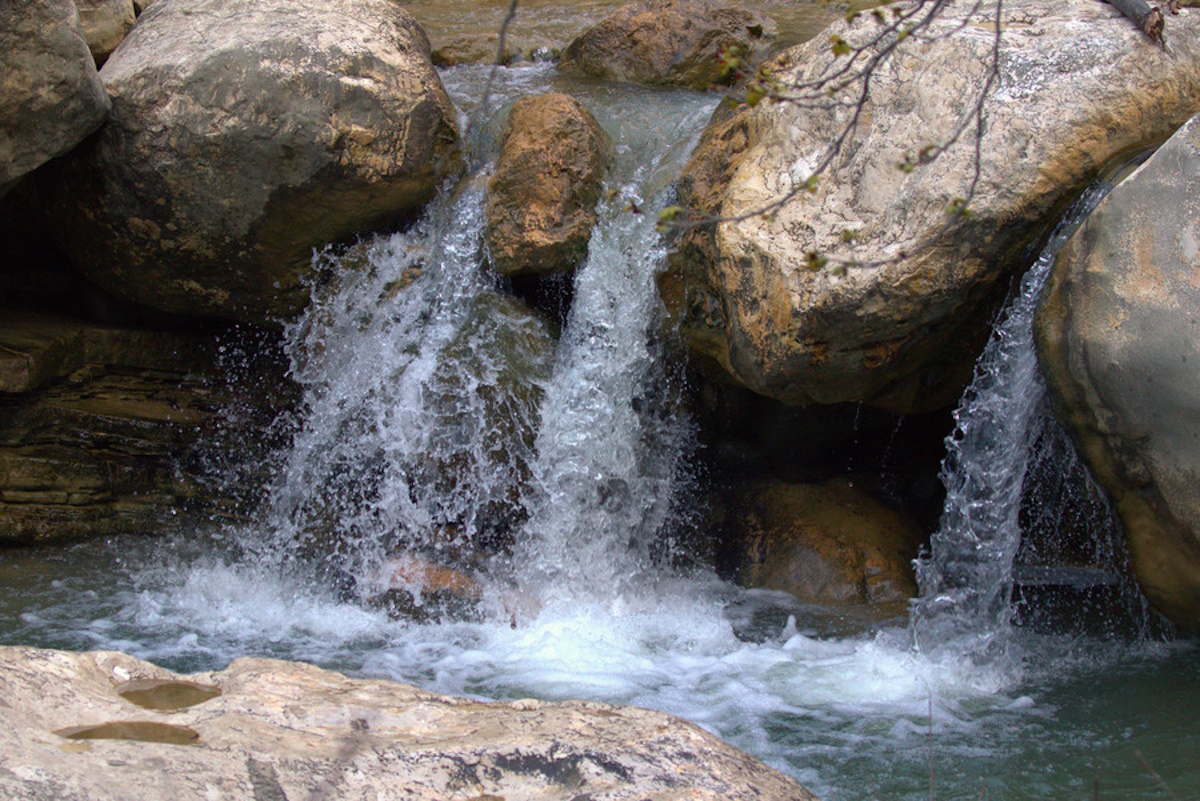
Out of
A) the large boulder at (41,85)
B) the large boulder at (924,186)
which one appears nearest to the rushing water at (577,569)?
the large boulder at (924,186)

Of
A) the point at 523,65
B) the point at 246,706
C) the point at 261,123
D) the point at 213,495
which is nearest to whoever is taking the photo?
the point at 246,706

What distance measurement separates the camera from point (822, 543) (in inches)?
208

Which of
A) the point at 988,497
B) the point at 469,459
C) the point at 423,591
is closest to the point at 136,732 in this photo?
the point at 423,591

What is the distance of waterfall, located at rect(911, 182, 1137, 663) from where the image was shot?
4062 mm

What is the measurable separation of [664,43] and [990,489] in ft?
13.4

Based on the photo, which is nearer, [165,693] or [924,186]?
[165,693]

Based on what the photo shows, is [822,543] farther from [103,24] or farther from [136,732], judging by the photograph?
[103,24]

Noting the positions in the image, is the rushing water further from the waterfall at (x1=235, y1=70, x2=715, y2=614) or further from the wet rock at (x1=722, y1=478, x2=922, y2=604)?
the wet rock at (x1=722, y1=478, x2=922, y2=604)

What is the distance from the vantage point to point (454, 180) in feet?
18.3

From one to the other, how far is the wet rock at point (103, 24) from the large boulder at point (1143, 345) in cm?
548

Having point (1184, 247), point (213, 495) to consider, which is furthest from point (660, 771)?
point (213, 495)

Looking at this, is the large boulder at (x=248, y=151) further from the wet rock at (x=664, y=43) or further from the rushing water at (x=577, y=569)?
the wet rock at (x=664, y=43)

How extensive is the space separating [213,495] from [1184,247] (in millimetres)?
5057

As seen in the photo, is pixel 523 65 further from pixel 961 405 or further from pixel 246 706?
pixel 246 706
